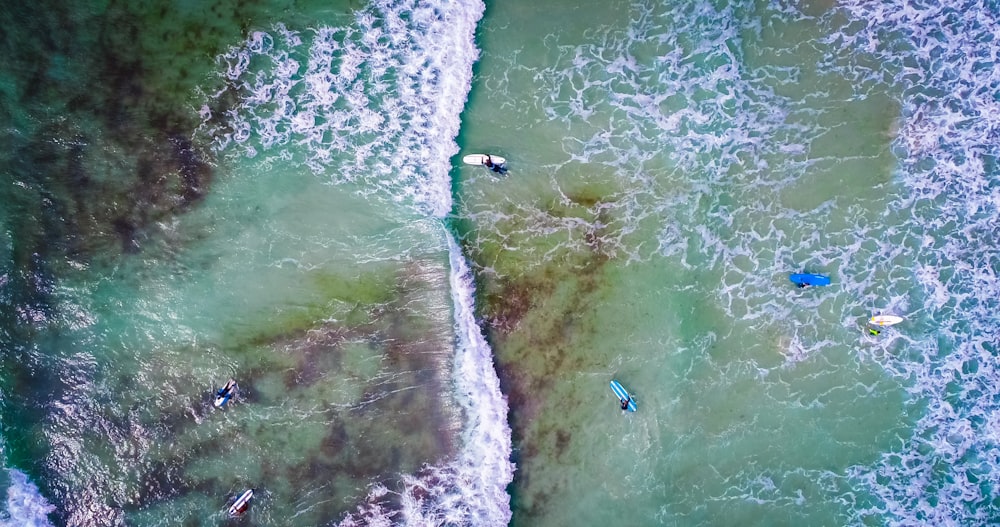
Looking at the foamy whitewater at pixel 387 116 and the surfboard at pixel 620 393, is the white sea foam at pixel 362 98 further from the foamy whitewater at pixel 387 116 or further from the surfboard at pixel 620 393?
the surfboard at pixel 620 393

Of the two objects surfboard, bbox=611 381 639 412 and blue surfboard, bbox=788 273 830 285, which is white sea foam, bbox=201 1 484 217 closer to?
surfboard, bbox=611 381 639 412

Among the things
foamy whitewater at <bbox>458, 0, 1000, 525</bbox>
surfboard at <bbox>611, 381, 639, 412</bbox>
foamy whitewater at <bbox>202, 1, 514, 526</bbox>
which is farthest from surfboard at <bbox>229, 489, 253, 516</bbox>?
surfboard at <bbox>611, 381, 639, 412</bbox>

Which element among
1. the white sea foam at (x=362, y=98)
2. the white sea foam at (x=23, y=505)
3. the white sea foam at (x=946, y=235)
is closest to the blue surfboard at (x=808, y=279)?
the white sea foam at (x=946, y=235)

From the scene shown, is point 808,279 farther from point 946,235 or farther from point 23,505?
point 23,505

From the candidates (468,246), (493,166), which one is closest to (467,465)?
(468,246)

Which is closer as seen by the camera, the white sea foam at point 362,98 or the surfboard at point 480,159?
the surfboard at point 480,159

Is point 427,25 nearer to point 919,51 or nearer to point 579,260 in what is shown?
point 579,260
